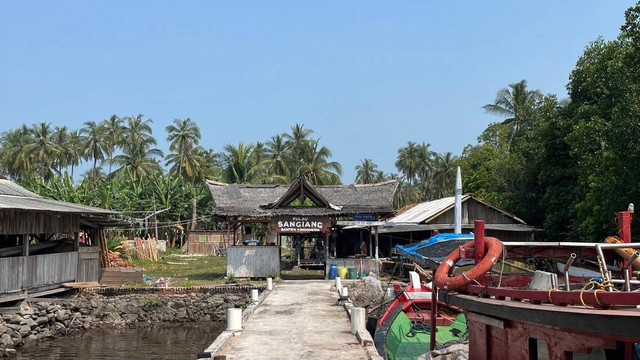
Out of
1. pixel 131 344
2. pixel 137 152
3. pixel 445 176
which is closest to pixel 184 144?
pixel 137 152

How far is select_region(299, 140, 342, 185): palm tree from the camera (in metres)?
58.5

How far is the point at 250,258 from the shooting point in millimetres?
27016

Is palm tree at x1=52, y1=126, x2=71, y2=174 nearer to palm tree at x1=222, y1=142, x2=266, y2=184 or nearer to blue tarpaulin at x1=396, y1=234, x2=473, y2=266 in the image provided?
palm tree at x1=222, y1=142, x2=266, y2=184

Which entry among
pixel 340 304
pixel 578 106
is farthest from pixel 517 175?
pixel 340 304

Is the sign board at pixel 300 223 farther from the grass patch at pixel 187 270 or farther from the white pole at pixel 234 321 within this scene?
the white pole at pixel 234 321

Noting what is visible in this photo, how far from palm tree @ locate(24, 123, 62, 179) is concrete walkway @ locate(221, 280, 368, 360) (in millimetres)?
51165

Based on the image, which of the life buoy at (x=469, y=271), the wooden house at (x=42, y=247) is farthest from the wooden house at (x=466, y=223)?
the life buoy at (x=469, y=271)

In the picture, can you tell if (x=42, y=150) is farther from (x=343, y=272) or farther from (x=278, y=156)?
(x=343, y=272)

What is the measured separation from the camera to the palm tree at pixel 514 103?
50744 millimetres

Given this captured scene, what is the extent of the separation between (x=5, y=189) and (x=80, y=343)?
8646 millimetres

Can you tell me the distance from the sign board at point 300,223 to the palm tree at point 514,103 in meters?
27.4

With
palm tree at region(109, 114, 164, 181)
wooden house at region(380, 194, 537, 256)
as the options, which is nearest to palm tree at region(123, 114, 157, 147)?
palm tree at region(109, 114, 164, 181)

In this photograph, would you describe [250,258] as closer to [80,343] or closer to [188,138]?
[80,343]

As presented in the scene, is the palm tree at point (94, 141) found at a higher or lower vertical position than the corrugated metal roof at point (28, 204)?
higher
